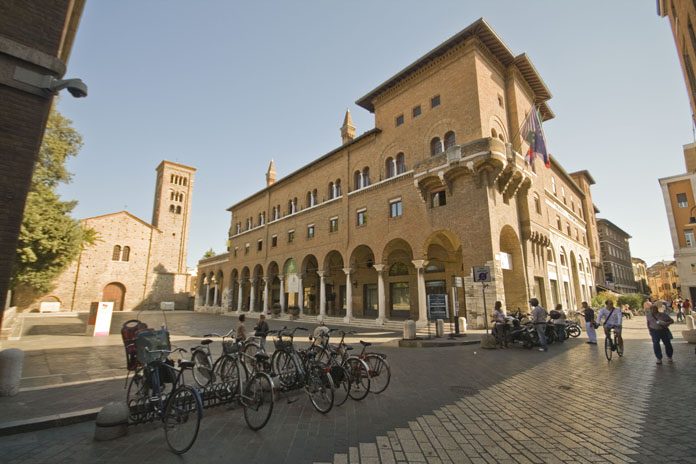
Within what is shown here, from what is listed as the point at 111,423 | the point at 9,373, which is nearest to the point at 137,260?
the point at 9,373

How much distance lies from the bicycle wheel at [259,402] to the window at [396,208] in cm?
1653

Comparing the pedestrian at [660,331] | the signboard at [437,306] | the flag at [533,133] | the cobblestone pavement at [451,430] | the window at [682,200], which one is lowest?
the cobblestone pavement at [451,430]

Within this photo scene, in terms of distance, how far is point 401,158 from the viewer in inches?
843

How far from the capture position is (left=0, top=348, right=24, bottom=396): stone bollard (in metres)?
6.01

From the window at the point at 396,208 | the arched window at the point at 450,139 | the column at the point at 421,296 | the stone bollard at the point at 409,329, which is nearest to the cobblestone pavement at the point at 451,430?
the stone bollard at the point at 409,329

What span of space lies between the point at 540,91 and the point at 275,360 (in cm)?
2618

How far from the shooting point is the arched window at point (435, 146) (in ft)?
63.5

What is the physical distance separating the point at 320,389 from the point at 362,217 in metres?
18.2

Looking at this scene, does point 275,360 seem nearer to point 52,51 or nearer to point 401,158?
point 52,51

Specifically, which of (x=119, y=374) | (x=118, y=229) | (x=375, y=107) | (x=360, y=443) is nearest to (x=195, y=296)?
(x=118, y=229)

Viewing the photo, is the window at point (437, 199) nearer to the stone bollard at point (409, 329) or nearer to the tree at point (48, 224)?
the stone bollard at point (409, 329)

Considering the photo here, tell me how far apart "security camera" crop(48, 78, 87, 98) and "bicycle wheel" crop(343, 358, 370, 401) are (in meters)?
6.49

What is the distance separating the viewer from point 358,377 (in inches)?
230

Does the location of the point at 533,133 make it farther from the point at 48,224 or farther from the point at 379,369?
the point at 48,224
